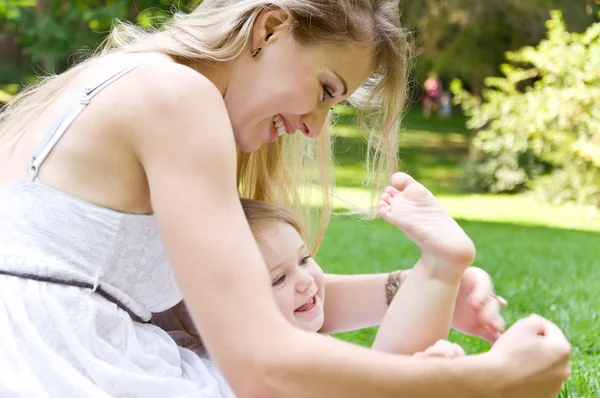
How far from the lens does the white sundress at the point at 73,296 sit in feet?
5.44

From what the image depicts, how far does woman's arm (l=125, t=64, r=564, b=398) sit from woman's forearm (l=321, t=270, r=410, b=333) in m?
0.89

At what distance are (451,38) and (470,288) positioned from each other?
18262mm

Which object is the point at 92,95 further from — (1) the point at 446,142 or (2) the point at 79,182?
(1) the point at 446,142

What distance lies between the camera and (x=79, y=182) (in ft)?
5.71

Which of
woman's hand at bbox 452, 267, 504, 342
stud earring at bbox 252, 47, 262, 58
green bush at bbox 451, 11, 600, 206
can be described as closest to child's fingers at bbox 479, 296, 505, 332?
woman's hand at bbox 452, 267, 504, 342

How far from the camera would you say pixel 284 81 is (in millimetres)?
1932

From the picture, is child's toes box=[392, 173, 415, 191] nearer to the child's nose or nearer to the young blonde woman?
the young blonde woman

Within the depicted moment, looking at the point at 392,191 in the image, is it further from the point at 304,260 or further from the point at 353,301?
the point at 353,301

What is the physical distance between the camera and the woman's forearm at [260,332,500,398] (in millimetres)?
1471

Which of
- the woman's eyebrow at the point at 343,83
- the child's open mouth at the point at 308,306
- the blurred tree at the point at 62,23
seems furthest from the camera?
the blurred tree at the point at 62,23

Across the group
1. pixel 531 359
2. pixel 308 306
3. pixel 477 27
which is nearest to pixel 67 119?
pixel 308 306

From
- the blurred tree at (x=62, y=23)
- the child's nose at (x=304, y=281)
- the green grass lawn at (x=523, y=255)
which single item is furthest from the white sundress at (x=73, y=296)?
the blurred tree at (x=62, y=23)

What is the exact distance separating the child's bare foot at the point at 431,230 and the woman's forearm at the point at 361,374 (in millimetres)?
350

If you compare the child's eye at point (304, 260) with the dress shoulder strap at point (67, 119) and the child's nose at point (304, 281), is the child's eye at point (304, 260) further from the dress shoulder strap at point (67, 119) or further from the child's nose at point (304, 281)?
the dress shoulder strap at point (67, 119)
